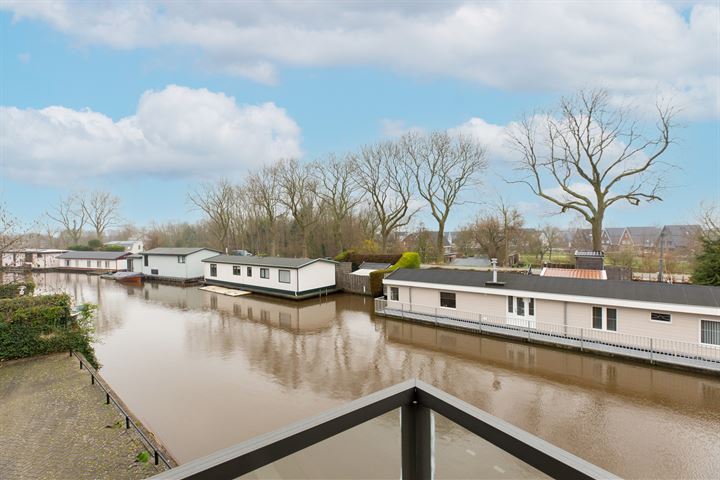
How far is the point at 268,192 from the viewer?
120 ft

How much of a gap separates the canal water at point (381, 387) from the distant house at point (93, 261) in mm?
24111

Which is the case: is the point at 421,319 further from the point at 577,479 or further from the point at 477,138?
the point at 477,138

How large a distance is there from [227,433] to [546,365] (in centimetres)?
888

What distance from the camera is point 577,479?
1031 mm

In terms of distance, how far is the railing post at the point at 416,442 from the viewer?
1.56 m

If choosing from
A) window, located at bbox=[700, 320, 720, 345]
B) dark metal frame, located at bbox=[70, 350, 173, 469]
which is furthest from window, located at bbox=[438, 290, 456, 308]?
dark metal frame, located at bbox=[70, 350, 173, 469]

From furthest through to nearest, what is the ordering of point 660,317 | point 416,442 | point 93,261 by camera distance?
point 93,261, point 660,317, point 416,442

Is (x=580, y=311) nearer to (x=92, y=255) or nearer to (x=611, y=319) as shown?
(x=611, y=319)

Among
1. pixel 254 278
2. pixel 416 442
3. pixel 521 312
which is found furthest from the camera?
pixel 254 278

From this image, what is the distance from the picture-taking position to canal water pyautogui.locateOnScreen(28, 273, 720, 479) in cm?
169

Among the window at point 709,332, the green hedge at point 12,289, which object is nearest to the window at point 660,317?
the window at point 709,332

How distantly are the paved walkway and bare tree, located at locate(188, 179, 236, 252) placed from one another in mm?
32595

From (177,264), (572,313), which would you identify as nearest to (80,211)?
(177,264)

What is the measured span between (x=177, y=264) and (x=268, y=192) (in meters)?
10.8
